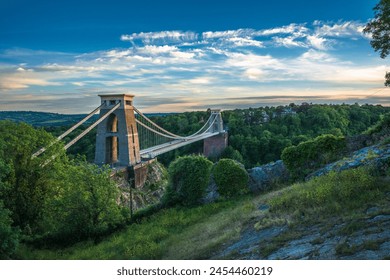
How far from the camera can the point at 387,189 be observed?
21.3 feet

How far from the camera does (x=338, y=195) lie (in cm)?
680

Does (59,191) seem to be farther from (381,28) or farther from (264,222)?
(381,28)

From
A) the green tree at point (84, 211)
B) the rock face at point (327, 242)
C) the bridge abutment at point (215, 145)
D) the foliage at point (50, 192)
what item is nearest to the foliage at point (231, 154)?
the bridge abutment at point (215, 145)

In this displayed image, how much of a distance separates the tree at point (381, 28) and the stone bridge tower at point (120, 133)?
922 inches

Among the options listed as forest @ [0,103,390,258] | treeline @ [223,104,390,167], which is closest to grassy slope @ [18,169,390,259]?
forest @ [0,103,390,258]

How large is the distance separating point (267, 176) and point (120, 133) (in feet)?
68.3

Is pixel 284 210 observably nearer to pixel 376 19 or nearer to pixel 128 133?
pixel 376 19

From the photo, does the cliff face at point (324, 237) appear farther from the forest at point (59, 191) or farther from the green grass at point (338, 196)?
the forest at point (59, 191)

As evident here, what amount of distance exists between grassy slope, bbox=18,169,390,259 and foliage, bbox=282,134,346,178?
379cm

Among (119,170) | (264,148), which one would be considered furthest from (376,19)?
(264,148)

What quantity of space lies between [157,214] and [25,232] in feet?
16.1

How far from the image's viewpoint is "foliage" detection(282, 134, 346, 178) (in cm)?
1229

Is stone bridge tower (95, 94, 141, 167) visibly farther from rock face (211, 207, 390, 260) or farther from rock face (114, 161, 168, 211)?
rock face (211, 207, 390, 260)

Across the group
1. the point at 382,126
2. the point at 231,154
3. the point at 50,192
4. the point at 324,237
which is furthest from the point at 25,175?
the point at 231,154
